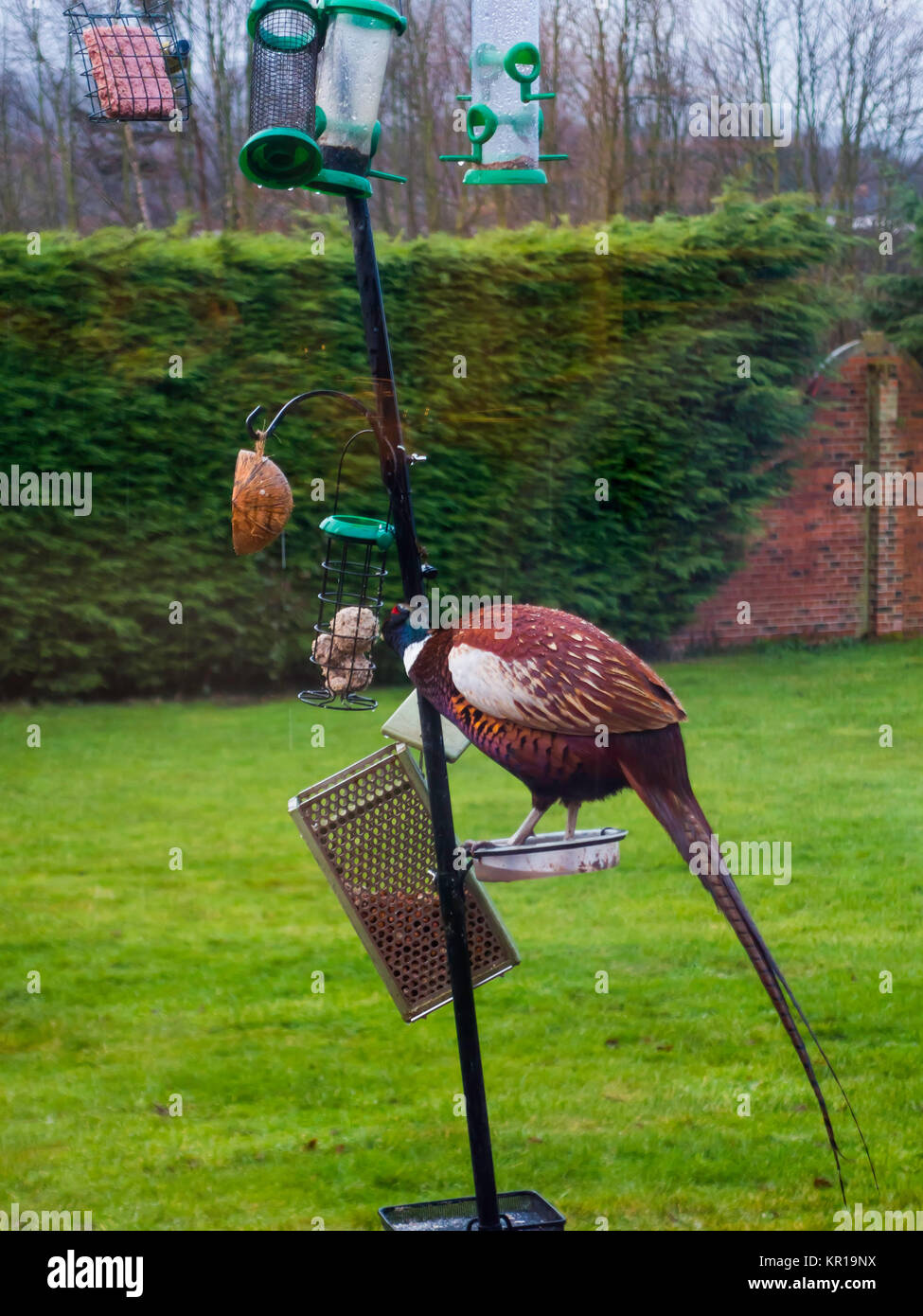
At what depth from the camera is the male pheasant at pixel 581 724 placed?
6.99ft

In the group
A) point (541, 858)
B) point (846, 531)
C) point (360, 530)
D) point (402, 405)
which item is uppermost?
point (402, 405)

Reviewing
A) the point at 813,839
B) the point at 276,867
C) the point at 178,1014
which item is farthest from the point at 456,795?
the point at 178,1014

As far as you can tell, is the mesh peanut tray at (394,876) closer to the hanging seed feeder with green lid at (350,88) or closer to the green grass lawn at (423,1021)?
the green grass lawn at (423,1021)

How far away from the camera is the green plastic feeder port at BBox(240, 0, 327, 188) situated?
6.75 ft

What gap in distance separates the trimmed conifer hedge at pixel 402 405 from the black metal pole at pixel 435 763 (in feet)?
14.0

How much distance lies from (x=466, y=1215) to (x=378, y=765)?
0.92 m

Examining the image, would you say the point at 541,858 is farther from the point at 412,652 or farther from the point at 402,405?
the point at 402,405

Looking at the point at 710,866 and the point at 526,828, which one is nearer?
the point at 710,866

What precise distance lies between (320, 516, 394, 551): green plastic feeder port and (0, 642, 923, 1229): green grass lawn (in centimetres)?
157

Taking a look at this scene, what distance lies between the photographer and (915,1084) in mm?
3387

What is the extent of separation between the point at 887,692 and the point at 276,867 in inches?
157

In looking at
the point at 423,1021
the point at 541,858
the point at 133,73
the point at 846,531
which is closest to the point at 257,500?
the point at 541,858

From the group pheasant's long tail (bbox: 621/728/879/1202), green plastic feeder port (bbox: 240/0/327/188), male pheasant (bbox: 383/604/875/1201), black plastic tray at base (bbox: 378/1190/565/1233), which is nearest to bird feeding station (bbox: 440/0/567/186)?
green plastic feeder port (bbox: 240/0/327/188)

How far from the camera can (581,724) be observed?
2.14 metres
